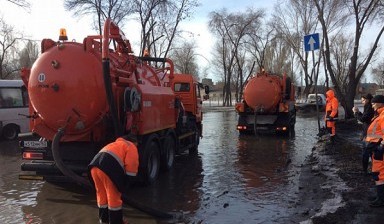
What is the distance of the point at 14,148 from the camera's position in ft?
47.8

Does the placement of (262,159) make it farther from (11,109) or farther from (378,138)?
(11,109)

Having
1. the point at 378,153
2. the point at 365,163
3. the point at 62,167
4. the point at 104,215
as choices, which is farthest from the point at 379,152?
the point at 62,167

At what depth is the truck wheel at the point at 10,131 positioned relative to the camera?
54.4 feet

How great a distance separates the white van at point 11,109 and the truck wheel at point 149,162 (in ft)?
30.4

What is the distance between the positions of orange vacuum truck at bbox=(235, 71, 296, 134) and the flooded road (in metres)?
5.14

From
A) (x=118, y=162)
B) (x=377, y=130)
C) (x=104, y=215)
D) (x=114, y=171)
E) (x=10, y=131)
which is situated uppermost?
(x=377, y=130)

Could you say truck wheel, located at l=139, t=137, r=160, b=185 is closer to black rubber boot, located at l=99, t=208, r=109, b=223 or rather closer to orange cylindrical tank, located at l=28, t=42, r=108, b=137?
orange cylindrical tank, located at l=28, t=42, r=108, b=137

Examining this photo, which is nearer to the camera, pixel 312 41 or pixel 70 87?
pixel 70 87

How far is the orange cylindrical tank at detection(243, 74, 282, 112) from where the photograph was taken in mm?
Result: 17297

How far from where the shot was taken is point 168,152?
10.2m

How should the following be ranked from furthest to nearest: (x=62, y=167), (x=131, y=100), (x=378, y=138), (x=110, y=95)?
(x=131, y=100) < (x=110, y=95) < (x=62, y=167) < (x=378, y=138)

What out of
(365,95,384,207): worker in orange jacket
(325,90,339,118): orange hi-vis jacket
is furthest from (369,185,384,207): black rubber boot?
(325,90,339,118): orange hi-vis jacket

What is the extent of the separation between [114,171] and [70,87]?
8.36 feet

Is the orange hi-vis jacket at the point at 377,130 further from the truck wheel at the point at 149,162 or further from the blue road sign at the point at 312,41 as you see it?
Result: the blue road sign at the point at 312,41
